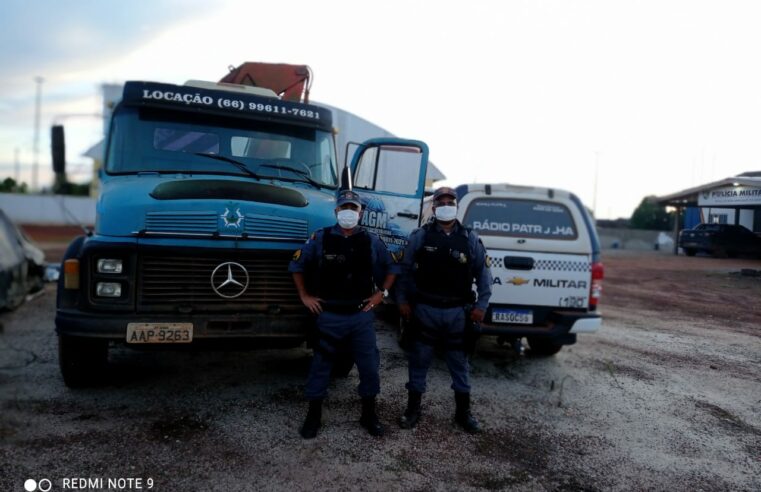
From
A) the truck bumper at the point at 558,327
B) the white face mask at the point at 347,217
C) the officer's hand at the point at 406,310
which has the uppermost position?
the white face mask at the point at 347,217

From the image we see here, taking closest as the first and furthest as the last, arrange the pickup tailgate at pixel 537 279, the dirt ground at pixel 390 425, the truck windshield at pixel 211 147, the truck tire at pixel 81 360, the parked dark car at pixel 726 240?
the dirt ground at pixel 390 425 < the truck tire at pixel 81 360 < the truck windshield at pixel 211 147 < the pickup tailgate at pixel 537 279 < the parked dark car at pixel 726 240

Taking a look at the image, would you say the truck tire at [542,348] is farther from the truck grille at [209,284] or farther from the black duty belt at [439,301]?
the truck grille at [209,284]

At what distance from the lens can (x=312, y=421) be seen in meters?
4.23

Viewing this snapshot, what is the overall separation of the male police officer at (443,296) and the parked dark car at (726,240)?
984 inches

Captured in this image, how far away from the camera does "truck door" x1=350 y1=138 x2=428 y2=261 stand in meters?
6.21

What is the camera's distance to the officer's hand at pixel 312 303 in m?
4.28

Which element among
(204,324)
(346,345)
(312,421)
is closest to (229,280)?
(204,324)

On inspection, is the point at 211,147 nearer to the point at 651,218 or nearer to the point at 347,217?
the point at 347,217

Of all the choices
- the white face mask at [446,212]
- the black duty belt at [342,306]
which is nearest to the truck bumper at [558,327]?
the white face mask at [446,212]

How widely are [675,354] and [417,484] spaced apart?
526 cm

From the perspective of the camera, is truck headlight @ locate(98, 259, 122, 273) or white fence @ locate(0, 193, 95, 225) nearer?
truck headlight @ locate(98, 259, 122, 273)

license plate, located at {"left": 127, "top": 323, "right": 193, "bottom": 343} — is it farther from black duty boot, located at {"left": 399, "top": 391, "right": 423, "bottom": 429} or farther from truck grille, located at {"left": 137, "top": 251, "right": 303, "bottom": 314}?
black duty boot, located at {"left": 399, "top": 391, "right": 423, "bottom": 429}


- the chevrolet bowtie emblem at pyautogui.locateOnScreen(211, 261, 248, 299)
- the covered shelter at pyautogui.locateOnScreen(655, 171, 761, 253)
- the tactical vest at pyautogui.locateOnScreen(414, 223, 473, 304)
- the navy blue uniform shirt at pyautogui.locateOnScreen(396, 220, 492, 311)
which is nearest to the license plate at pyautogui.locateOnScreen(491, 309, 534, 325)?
the navy blue uniform shirt at pyautogui.locateOnScreen(396, 220, 492, 311)

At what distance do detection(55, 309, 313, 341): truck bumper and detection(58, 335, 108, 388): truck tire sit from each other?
1.42ft
